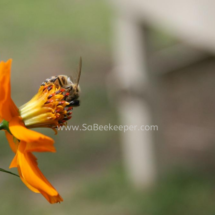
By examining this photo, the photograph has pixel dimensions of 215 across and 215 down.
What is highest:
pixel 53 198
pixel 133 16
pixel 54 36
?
pixel 54 36

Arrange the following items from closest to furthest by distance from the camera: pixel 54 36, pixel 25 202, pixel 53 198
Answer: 1. pixel 53 198
2. pixel 25 202
3. pixel 54 36

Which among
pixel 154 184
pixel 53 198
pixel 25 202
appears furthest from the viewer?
pixel 154 184

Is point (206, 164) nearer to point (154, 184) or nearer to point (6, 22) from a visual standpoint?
point (154, 184)

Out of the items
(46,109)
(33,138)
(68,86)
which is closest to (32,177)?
(33,138)

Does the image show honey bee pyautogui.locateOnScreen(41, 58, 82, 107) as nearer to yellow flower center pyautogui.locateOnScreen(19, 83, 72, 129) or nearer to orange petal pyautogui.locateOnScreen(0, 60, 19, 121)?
yellow flower center pyautogui.locateOnScreen(19, 83, 72, 129)

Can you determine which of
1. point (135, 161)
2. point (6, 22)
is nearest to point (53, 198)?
point (135, 161)

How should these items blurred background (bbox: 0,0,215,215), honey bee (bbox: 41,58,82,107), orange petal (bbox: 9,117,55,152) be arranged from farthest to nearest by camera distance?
blurred background (bbox: 0,0,215,215) → honey bee (bbox: 41,58,82,107) → orange petal (bbox: 9,117,55,152)

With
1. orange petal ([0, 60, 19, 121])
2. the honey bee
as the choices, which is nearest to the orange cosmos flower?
orange petal ([0, 60, 19, 121])

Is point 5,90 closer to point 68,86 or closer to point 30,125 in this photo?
point 30,125
